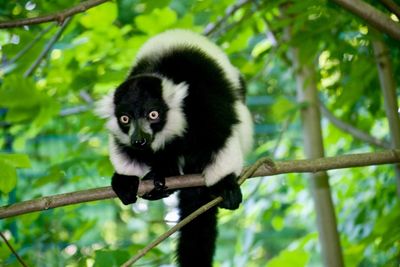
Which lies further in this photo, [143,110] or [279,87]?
[279,87]

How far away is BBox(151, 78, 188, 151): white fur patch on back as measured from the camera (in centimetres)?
305

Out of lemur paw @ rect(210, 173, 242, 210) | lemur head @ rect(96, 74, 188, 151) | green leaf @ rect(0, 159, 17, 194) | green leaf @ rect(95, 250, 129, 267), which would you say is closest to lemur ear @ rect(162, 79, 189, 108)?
lemur head @ rect(96, 74, 188, 151)

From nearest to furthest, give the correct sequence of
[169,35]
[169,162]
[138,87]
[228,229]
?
[138,87] → [169,162] → [169,35] → [228,229]

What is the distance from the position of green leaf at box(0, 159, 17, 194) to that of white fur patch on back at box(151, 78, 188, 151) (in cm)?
93

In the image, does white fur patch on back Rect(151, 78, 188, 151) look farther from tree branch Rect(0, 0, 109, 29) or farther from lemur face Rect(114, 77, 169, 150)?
tree branch Rect(0, 0, 109, 29)

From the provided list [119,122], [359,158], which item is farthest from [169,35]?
[359,158]

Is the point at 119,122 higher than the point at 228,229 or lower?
higher

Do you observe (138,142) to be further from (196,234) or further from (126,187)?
(196,234)

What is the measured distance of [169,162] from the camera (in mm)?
3232

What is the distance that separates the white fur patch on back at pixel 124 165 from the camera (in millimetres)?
3043

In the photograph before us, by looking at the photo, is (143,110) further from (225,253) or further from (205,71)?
(225,253)

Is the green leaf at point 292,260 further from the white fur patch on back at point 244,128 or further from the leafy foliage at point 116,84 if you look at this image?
the white fur patch on back at point 244,128

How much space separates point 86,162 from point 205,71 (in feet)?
2.82

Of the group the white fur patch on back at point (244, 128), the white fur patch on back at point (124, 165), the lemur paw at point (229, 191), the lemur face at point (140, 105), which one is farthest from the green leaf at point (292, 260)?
the lemur face at point (140, 105)
